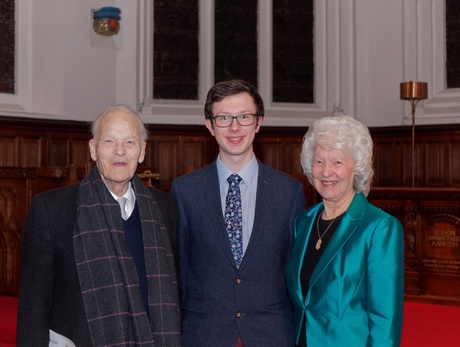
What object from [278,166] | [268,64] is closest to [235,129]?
[278,166]

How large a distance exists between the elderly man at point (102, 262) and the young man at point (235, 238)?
0.16 m

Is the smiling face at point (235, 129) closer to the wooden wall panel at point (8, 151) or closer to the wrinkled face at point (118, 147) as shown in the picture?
the wrinkled face at point (118, 147)

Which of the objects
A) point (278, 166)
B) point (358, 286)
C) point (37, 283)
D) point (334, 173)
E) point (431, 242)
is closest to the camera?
point (37, 283)

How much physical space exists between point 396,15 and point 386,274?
306 inches

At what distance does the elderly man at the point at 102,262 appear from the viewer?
250cm

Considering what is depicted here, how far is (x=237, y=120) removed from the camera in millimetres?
2807

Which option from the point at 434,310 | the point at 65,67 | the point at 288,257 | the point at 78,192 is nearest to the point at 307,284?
the point at 288,257

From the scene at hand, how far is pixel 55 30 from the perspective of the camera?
29.2ft

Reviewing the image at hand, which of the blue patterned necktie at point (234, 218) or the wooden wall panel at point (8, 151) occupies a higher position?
the wooden wall panel at point (8, 151)

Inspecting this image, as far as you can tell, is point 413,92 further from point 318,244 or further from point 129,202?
point 129,202

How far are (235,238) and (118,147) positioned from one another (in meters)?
0.54

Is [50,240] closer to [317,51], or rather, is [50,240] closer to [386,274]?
[386,274]

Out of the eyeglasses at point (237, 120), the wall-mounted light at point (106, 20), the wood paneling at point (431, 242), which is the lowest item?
the wood paneling at point (431, 242)

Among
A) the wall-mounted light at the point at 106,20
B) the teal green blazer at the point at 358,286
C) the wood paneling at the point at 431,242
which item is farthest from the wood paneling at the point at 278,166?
the teal green blazer at the point at 358,286
